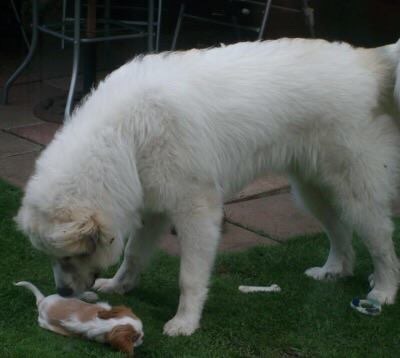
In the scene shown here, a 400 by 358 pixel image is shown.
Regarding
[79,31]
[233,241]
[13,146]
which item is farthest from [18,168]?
[233,241]

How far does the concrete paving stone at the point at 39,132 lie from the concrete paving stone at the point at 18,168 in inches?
14.4

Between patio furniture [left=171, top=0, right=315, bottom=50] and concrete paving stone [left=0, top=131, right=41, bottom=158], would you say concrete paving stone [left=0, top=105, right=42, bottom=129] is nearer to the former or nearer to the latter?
concrete paving stone [left=0, top=131, right=41, bottom=158]

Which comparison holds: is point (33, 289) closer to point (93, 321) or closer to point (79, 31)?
point (93, 321)

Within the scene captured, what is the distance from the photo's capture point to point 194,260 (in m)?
4.34

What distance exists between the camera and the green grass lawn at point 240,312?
4.14 m

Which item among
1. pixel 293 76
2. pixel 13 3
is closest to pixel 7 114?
pixel 13 3

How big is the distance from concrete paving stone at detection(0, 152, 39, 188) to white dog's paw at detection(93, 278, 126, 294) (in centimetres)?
179

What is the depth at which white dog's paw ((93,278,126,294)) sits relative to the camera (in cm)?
485

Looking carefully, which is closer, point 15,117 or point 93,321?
point 93,321

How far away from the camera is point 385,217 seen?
4.75 metres

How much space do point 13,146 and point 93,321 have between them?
11.7 feet

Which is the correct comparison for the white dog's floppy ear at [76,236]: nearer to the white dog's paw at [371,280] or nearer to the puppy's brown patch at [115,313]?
the puppy's brown patch at [115,313]

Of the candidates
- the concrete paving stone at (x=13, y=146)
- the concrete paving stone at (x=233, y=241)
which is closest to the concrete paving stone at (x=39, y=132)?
the concrete paving stone at (x=13, y=146)

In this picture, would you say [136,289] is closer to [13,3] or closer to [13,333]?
[13,333]
